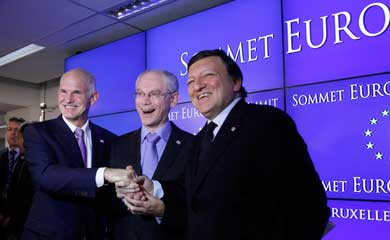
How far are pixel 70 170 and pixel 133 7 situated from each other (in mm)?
2452

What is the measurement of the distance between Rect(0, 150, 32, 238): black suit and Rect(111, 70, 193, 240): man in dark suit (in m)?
1.85

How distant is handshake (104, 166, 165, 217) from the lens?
4.57ft

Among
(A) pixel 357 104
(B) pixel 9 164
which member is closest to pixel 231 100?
(A) pixel 357 104

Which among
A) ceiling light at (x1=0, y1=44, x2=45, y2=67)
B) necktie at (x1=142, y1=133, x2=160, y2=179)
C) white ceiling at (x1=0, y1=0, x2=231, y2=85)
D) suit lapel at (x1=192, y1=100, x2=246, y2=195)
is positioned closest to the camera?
suit lapel at (x1=192, y1=100, x2=246, y2=195)

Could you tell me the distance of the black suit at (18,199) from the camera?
318cm

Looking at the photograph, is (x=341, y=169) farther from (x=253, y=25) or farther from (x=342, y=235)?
(x=253, y=25)

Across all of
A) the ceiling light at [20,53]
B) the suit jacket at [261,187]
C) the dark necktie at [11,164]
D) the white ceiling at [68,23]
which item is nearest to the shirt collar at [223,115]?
the suit jacket at [261,187]

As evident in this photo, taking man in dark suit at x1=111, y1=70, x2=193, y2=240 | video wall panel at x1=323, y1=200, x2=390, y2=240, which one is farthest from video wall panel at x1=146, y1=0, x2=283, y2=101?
man in dark suit at x1=111, y1=70, x2=193, y2=240

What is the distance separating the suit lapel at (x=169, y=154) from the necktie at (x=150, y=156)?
4cm

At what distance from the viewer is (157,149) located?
165cm

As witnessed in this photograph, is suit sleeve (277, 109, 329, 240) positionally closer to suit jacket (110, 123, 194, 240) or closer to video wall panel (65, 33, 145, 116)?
suit jacket (110, 123, 194, 240)

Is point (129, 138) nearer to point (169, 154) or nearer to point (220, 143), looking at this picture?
point (169, 154)

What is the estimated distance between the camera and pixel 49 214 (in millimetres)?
1569

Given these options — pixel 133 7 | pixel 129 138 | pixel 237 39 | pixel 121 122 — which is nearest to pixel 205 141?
pixel 129 138
